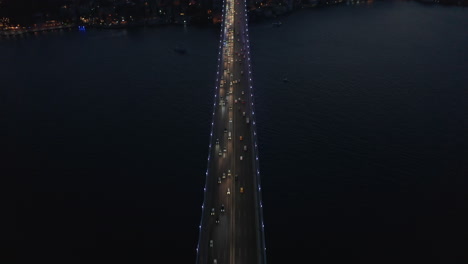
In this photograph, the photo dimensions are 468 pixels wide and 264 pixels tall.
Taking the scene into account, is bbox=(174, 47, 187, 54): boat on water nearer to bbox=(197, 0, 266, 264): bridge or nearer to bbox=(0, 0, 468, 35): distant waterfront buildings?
bbox=(197, 0, 266, 264): bridge

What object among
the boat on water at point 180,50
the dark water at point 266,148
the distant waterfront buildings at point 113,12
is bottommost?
the dark water at point 266,148

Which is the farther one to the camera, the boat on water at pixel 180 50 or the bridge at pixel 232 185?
the boat on water at pixel 180 50

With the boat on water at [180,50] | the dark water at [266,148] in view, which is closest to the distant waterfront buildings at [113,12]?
the dark water at [266,148]

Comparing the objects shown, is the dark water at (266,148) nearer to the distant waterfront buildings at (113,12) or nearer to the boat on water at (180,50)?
the boat on water at (180,50)

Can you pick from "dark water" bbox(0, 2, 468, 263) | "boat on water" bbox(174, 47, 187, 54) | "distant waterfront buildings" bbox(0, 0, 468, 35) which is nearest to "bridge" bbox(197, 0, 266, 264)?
"dark water" bbox(0, 2, 468, 263)

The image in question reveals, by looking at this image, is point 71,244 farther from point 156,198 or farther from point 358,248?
point 358,248

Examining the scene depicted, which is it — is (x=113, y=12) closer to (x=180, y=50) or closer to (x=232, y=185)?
(x=180, y=50)
